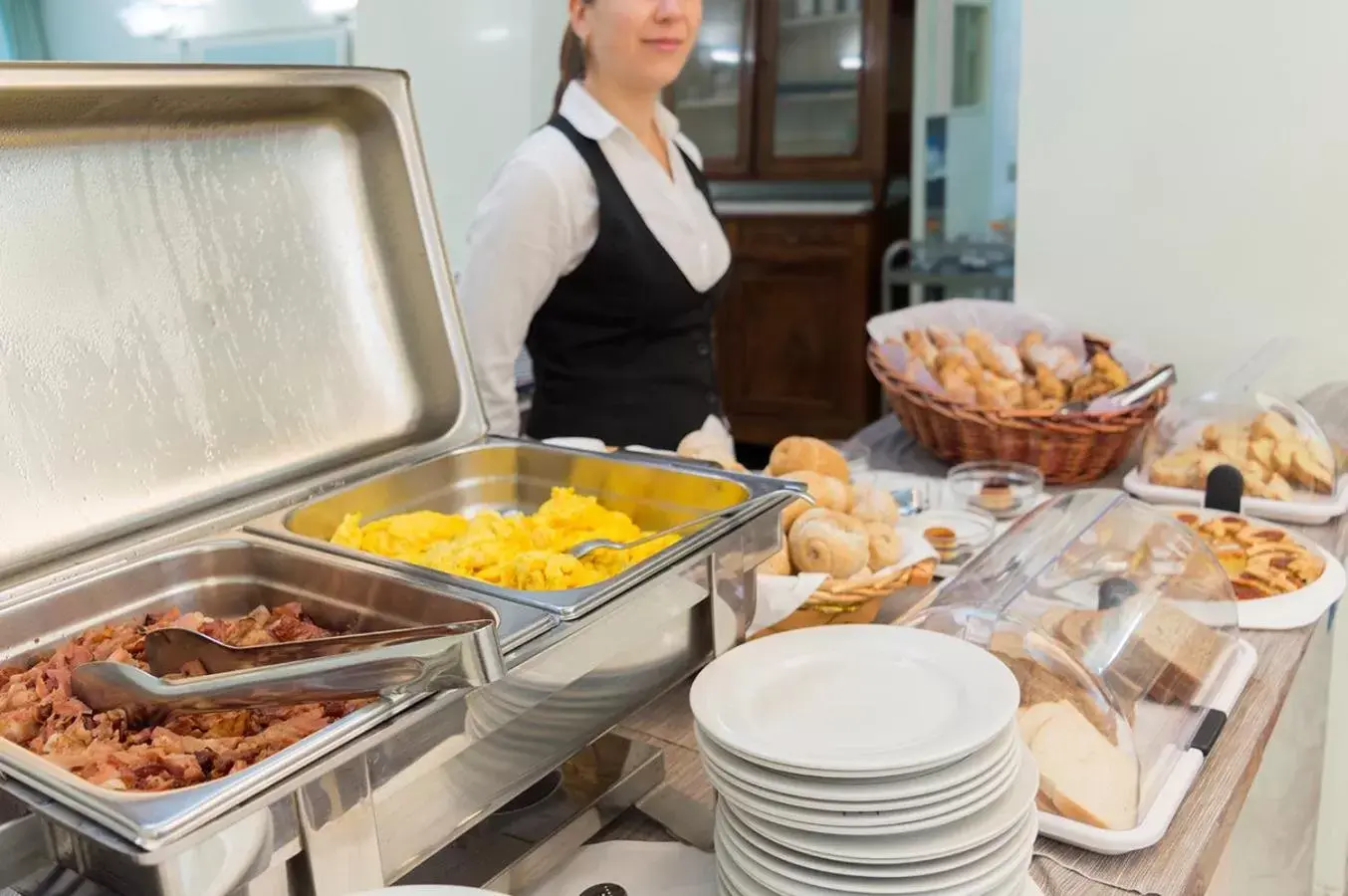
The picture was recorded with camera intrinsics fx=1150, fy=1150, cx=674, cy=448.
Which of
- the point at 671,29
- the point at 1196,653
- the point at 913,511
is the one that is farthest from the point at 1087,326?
the point at 1196,653

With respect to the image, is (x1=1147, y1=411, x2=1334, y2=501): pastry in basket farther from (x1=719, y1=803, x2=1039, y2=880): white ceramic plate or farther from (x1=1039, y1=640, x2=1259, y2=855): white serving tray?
(x1=719, y1=803, x2=1039, y2=880): white ceramic plate

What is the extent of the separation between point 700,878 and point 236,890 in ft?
1.11

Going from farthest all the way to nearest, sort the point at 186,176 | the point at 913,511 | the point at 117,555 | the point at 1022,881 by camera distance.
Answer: the point at 913,511
the point at 186,176
the point at 117,555
the point at 1022,881

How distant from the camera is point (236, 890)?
539mm

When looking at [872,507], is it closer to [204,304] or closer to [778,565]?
[778,565]

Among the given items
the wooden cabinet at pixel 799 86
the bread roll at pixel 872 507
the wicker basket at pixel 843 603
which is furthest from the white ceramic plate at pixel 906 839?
the wooden cabinet at pixel 799 86

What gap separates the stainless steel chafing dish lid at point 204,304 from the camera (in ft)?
2.78

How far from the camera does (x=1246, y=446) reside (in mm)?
1588

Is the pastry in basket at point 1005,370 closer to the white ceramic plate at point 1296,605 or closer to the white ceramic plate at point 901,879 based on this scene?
the white ceramic plate at point 1296,605

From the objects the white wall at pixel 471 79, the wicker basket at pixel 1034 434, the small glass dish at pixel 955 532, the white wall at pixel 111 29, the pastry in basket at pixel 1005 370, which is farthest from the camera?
the white wall at pixel 471 79

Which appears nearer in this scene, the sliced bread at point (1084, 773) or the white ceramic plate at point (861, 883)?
the white ceramic plate at point (861, 883)

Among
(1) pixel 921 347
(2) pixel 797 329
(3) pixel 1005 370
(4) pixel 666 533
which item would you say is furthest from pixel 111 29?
(2) pixel 797 329

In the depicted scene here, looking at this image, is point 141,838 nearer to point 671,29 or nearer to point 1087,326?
point 671,29

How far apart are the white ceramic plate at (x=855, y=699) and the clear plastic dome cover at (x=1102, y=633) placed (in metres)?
0.15
